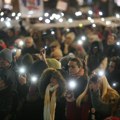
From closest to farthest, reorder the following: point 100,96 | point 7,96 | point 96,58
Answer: point 100,96
point 7,96
point 96,58

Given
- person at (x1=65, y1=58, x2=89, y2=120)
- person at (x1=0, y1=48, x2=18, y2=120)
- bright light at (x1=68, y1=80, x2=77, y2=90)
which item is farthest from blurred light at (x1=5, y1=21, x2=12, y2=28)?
bright light at (x1=68, y1=80, x2=77, y2=90)

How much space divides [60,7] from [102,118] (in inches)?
517

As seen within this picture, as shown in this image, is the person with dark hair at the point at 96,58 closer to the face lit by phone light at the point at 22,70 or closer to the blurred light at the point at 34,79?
the face lit by phone light at the point at 22,70

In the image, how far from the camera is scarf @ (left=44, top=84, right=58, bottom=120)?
6262 millimetres

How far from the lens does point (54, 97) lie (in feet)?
20.5

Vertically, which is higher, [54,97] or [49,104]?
[54,97]

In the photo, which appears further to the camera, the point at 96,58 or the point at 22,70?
the point at 96,58

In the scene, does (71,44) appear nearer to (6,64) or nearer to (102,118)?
(6,64)

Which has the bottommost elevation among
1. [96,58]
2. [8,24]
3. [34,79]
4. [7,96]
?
[8,24]

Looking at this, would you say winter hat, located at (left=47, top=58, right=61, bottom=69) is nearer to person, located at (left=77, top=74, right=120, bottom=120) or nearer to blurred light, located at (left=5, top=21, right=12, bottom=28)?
person, located at (left=77, top=74, right=120, bottom=120)

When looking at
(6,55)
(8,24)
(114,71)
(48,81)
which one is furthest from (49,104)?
(8,24)

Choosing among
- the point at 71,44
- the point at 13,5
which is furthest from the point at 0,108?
the point at 13,5

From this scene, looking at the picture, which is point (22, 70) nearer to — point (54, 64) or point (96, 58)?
point (54, 64)

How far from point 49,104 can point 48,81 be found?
0.35 metres
